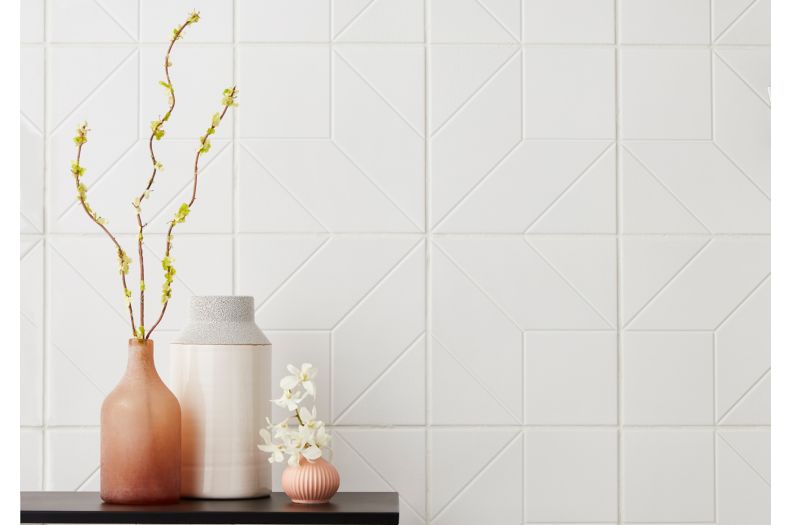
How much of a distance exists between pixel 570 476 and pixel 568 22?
0.67 m

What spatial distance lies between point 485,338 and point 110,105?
0.66m

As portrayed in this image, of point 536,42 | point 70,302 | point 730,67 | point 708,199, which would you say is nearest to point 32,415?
point 70,302

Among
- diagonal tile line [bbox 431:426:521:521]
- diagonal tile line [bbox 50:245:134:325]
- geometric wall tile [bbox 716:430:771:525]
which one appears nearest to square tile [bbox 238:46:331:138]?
diagonal tile line [bbox 50:245:134:325]

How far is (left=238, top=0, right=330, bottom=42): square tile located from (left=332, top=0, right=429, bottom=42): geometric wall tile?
21mm

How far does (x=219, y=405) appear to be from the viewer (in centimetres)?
118

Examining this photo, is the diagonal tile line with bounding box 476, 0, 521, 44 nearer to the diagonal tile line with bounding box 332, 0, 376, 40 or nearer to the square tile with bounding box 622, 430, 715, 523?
the diagonal tile line with bounding box 332, 0, 376, 40

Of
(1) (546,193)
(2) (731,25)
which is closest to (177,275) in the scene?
(1) (546,193)

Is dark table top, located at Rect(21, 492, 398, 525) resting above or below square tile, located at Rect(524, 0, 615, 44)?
below

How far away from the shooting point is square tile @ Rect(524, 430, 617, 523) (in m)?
1.32

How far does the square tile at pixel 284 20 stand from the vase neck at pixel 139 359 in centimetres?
49

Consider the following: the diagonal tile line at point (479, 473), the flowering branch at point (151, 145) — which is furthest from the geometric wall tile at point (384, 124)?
the diagonal tile line at point (479, 473)

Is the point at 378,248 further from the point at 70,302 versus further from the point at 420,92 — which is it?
the point at 70,302

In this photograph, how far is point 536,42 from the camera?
1369 millimetres
